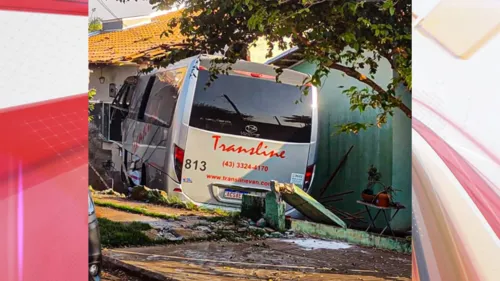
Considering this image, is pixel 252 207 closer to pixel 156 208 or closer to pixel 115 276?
pixel 156 208

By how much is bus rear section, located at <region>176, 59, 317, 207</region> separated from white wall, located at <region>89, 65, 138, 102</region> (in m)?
4.35

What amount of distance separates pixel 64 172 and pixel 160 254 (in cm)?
398

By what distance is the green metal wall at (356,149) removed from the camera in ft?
30.2

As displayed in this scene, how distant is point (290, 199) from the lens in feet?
27.3

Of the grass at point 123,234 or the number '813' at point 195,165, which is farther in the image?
the number '813' at point 195,165

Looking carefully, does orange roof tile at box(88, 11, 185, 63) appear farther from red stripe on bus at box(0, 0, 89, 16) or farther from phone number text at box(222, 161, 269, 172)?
red stripe on bus at box(0, 0, 89, 16)

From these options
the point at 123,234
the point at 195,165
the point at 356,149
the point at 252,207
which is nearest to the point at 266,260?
the point at 123,234

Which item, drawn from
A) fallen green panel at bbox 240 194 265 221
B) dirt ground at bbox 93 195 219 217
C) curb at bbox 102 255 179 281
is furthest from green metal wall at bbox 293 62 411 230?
curb at bbox 102 255 179 281

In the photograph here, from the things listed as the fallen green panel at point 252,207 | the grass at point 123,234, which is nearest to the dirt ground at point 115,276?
the grass at point 123,234

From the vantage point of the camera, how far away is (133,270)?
18.5 feet

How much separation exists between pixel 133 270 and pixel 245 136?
3.87m

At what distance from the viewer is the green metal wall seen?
30.2 feet

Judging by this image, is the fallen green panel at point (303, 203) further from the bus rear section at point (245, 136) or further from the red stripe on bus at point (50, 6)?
the red stripe on bus at point (50, 6)

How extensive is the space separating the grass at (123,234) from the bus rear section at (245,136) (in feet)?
5.07
